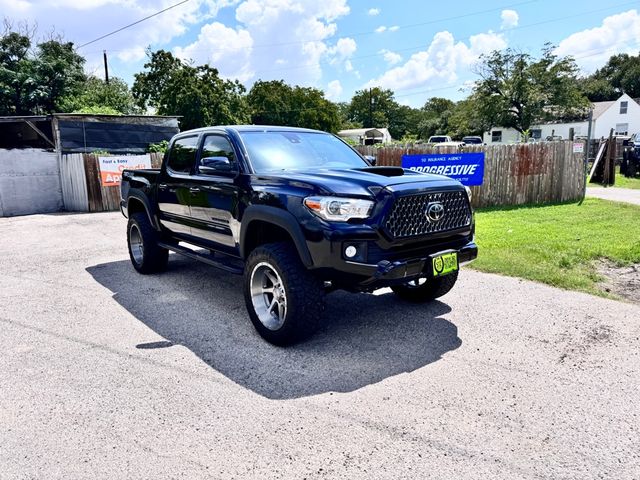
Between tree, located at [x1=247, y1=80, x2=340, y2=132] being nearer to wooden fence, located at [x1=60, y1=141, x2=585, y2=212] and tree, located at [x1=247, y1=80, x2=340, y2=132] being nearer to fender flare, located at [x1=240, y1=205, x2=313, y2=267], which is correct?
wooden fence, located at [x1=60, y1=141, x2=585, y2=212]

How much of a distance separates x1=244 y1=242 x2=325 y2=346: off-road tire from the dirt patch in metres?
3.72

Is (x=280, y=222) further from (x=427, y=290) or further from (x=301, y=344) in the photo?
(x=427, y=290)

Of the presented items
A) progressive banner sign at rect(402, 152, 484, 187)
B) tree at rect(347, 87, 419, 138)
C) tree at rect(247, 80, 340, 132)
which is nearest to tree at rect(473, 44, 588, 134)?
tree at rect(247, 80, 340, 132)

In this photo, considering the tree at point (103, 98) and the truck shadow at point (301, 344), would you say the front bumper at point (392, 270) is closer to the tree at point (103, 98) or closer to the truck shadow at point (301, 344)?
the truck shadow at point (301, 344)

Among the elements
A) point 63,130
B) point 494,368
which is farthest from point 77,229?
point 494,368

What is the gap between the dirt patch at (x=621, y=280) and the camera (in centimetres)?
557

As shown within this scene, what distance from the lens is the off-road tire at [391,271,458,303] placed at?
5.11 metres

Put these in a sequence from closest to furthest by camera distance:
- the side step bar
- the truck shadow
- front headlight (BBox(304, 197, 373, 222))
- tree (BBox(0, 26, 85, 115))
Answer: the truck shadow, front headlight (BBox(304, 197, 373, 222)), the side step bar, tree (BBox(0, 26, 85, 115))

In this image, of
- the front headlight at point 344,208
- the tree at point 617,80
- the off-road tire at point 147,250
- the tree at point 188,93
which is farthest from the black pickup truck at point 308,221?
the tree at point 617,80

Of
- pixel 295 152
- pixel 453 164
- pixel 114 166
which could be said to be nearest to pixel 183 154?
pixel 295 152

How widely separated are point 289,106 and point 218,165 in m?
53.4

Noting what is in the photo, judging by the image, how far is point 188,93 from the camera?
35.1 meters

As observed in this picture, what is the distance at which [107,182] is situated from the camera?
1529 centimetres

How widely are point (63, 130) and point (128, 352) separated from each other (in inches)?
544
